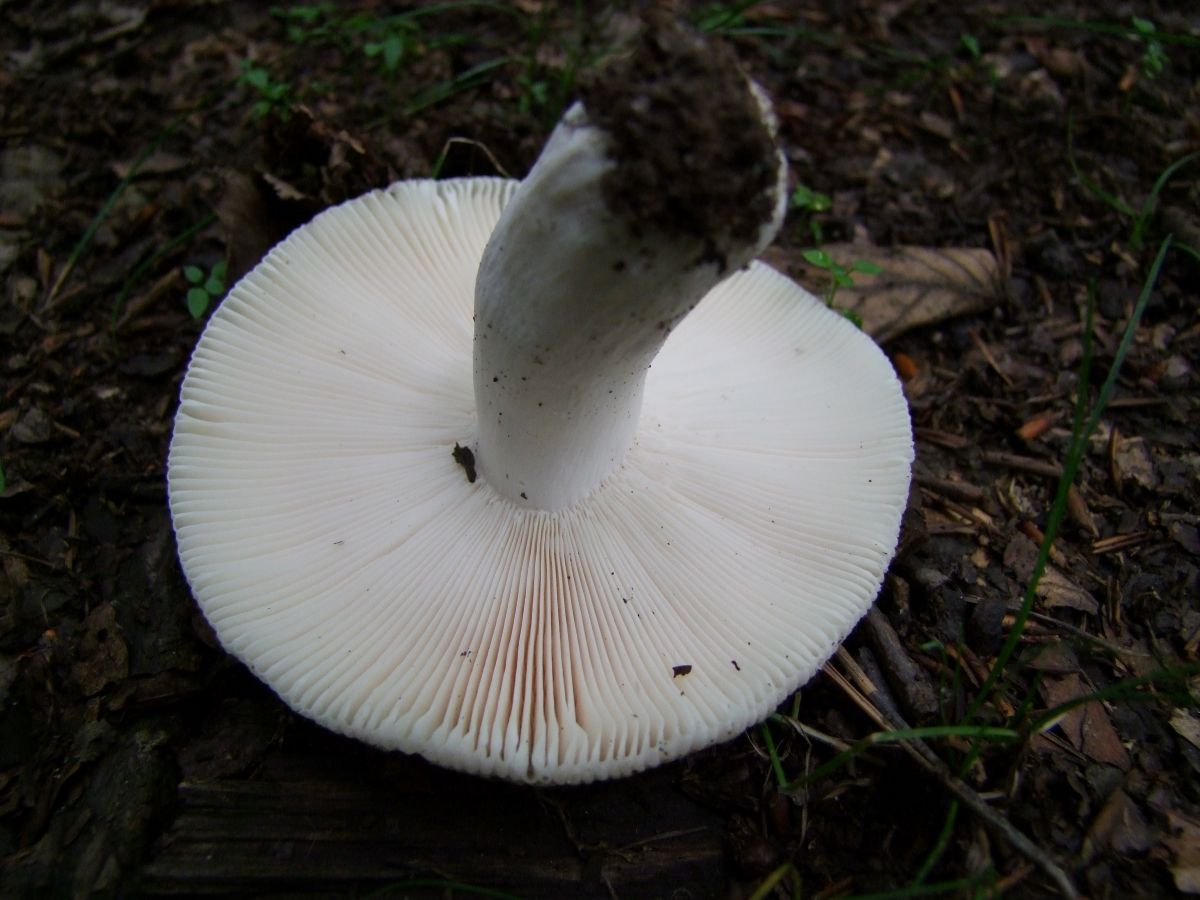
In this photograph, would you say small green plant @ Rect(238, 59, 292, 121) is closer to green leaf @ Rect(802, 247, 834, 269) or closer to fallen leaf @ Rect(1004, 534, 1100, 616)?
green leaf @ Rect(802, 247, 834, 269)

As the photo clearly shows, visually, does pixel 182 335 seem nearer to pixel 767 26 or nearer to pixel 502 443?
pixel 502 443

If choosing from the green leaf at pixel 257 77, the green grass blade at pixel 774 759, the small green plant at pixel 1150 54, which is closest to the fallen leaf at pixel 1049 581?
the green grass blade at pixel 774 759

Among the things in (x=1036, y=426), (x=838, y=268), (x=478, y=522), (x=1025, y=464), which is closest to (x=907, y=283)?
(x=838, y=268)

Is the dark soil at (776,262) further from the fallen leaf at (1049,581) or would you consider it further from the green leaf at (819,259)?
the green leaf at (819,259)

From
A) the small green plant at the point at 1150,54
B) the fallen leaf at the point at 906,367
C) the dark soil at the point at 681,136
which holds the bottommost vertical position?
the fallen leaf at the point at 906,367

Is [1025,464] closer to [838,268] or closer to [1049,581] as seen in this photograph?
[1049,581]

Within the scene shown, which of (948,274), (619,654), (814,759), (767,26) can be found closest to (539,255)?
(619,654)

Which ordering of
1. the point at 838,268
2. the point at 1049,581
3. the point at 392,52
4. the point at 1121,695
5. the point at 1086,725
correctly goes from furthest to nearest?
the point at 392,52, the point at 838,268, the point at 1049,581, the point at 1086,725, the point at 1121,695
